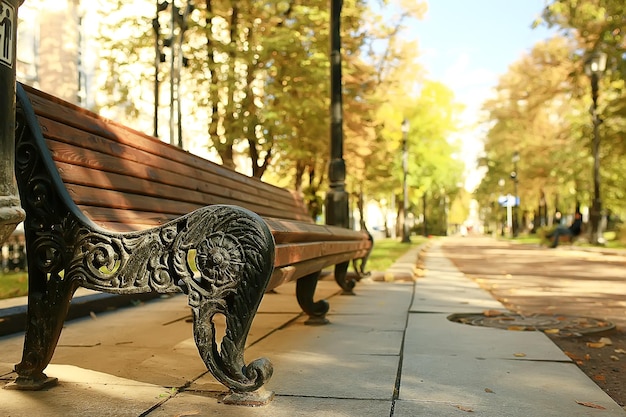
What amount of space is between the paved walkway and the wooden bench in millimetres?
234

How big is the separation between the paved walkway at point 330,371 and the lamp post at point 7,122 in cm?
95

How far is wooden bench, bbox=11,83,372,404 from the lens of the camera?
9.34 ft

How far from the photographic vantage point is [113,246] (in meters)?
2.95

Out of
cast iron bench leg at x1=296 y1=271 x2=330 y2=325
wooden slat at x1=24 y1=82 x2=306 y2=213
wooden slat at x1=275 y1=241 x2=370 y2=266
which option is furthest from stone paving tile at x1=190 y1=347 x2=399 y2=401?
wooden slat at x1=24 y1=82 x2=306 y2=213

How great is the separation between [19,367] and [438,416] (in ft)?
6.02

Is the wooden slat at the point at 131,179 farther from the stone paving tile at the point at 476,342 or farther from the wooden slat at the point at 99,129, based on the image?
the stone paving tile at the point at 476,342

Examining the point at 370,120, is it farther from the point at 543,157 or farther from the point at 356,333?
the point at 543,157

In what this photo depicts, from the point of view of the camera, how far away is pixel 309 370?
369 cm

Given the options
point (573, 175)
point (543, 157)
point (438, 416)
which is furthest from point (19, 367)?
point (543, 157)

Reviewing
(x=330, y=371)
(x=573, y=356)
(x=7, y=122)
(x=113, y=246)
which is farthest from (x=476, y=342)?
(x=7, y=122)

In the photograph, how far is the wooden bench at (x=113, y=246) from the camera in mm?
2846

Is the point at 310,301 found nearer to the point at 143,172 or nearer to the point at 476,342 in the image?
the point at 476,342

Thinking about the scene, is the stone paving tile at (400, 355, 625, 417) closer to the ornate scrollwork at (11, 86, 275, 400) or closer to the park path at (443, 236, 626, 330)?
the ornate scrollwork at (11, 86, 275, 400)

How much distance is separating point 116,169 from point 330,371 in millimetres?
1495
